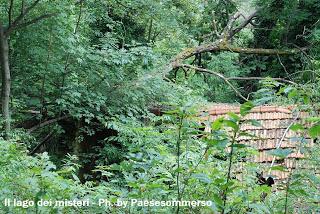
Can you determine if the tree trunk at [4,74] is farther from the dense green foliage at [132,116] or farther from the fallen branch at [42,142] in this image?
the fallen branch at [42,142]

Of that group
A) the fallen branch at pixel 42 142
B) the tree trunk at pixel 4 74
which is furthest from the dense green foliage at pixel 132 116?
the tree trunk at pixel 4 74

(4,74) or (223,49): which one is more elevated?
(223,49)

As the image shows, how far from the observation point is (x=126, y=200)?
3.02 m

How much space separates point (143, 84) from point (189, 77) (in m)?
3.97

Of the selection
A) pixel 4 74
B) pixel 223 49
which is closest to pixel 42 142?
pixel 4 74

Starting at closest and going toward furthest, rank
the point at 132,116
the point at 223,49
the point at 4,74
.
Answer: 1. the point at 4,74
2. the point at 132,116
3. the point at 223,49

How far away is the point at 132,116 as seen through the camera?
6.97 m

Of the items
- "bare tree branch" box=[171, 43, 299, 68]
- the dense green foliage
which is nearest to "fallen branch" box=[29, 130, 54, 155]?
the dense green foliage

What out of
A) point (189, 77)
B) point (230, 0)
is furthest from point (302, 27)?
point (189, 77)

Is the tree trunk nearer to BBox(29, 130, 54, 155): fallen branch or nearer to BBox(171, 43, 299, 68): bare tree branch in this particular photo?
BBox(29, 130, 54, 155): fallen branch

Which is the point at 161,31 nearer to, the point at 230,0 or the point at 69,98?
the point at 230,0

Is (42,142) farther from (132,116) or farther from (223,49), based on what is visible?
(223,49)

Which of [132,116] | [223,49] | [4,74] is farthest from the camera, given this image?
[223,49]

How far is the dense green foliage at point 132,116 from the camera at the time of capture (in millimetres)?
2850
